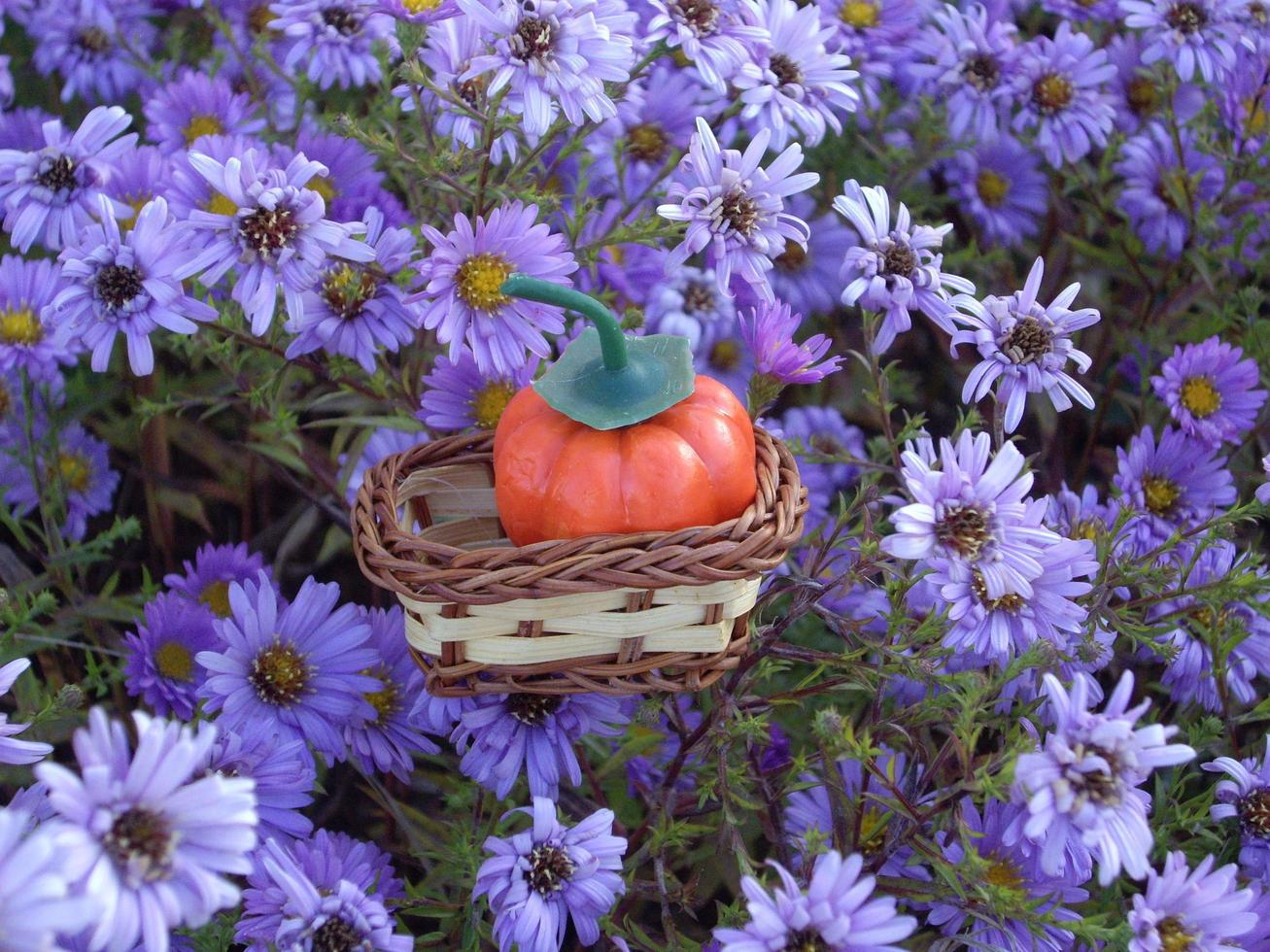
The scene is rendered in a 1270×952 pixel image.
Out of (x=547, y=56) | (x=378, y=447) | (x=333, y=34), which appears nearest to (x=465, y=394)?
(x=378, y=447)

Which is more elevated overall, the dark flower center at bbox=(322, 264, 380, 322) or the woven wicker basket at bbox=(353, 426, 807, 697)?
the dark flower center at bbox=(322, 264, 380, 322)

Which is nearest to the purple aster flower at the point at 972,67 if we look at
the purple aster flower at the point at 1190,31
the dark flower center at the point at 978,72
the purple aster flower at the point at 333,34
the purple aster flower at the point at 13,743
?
the dark flower center at the point at 978,72

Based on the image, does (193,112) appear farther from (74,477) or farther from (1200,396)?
(1200,396)

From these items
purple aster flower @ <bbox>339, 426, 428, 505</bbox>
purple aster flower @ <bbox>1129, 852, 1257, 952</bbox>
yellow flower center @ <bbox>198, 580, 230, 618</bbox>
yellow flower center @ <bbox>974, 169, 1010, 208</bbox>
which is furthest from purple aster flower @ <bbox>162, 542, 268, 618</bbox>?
yellow flower center @ <bbox>974, 169, 1010, 208</bbox>

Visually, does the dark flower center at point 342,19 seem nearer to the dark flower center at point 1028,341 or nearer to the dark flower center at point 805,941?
the dark flower center at point 1028,341

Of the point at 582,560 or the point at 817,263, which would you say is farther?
the point at 817,263

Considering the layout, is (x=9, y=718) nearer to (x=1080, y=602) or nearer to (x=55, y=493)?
(x=55, y=493)

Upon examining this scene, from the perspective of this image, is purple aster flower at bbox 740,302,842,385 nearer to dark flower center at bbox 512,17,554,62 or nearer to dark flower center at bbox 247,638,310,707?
dark flower center at bbox 512,17,554,62
